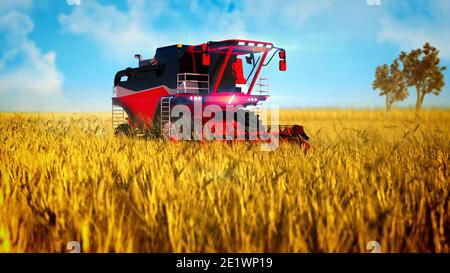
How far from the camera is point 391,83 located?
71188 mm

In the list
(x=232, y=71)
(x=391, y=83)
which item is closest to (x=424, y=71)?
(x=391, y=83)

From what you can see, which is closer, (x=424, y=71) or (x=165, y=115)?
(x=165, y=115)

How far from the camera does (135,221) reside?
3.64m

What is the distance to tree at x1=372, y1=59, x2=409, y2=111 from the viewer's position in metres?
70.6

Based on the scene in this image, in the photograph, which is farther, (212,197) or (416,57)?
(416,57)

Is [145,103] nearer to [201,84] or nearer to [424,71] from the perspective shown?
[201,84]

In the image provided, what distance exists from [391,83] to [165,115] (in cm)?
6827

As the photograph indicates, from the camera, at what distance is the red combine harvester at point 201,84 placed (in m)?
10.2

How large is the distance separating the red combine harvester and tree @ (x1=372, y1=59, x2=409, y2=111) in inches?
2544

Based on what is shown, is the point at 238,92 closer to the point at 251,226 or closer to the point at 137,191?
the point at 137,191

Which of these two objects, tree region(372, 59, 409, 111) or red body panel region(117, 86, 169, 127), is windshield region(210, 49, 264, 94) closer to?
red body panel region(117, 86, 169, 127)

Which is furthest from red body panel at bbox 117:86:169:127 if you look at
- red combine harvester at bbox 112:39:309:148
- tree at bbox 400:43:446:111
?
tree at bbox 400:43:446:111
